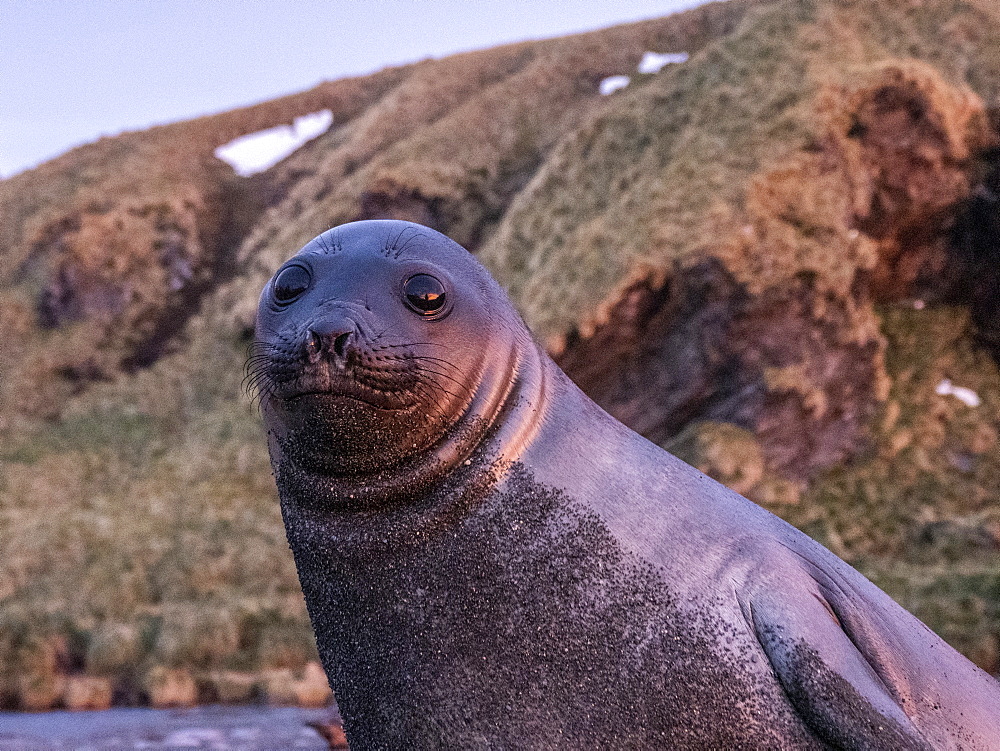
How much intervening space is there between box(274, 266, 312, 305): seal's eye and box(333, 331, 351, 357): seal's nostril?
411mm

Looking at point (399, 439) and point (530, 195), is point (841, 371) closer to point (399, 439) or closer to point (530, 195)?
point (530, 195)

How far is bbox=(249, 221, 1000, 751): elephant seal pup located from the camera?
7.69 ft

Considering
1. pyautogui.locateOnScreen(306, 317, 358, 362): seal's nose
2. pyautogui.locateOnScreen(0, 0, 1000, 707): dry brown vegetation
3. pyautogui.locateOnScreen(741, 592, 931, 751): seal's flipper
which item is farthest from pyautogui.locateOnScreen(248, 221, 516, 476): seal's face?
pyautogui.locateOnScreen(0, 0, 1000, 707): dry brown vegetation

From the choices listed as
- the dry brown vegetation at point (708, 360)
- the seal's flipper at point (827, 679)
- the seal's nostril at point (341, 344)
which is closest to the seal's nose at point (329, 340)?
the seal's nostril at point (341, 344)

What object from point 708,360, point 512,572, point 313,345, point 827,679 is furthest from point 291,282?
Result: point 708,360

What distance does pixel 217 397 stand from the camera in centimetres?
1845

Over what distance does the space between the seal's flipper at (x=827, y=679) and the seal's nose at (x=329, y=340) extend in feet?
4.39

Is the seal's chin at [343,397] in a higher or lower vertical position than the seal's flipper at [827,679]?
higher

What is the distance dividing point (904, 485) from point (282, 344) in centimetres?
1250

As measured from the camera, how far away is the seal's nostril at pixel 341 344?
231cm

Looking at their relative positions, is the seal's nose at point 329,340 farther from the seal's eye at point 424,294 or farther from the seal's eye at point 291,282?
the seal's eye at point 291,282

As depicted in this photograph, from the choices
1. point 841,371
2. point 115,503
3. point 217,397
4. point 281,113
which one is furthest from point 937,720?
point 281,113

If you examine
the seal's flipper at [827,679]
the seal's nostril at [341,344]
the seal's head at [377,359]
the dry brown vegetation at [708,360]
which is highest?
the seal's nostril at [341,344]

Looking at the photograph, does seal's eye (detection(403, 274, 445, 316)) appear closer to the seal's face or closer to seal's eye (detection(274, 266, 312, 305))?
the seal's face
